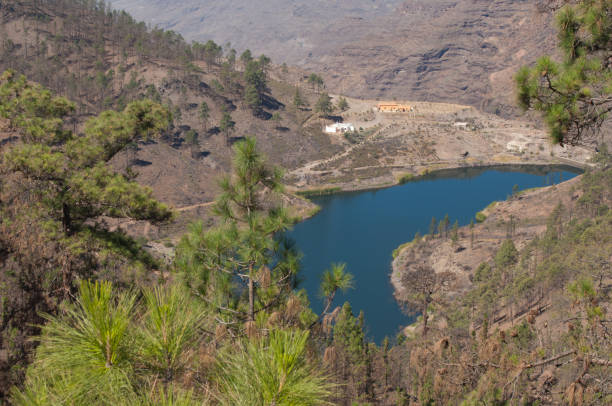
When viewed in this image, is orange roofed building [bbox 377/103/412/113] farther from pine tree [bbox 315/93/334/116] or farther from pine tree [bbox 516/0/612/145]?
pine tree [bbox 516/0/612/145]

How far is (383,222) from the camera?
189 ft

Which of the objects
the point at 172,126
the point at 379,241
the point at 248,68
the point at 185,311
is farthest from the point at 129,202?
the point at 248,68

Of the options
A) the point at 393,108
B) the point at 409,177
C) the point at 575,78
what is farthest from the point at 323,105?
the point at 575,78

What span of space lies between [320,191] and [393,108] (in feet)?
150

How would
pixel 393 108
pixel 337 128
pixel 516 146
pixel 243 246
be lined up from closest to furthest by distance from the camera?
pixel 243 246, pixel 337 128, pixel 516 146, pixel 393 108

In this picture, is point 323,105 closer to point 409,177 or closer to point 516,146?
point 409,177

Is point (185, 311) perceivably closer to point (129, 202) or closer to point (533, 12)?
point (533, 12)

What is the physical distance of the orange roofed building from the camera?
340 ft

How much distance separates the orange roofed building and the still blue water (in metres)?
27.3

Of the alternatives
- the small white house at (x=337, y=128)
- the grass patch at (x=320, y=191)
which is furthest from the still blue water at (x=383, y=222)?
the small white house at (x=337, y=128)

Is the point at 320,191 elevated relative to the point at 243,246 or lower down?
elevated

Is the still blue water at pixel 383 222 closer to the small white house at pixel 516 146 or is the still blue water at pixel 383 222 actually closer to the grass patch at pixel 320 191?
the grass patch at pixel 320 191

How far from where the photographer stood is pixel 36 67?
64.5 m

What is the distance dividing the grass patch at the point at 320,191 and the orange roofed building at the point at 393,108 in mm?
40064
